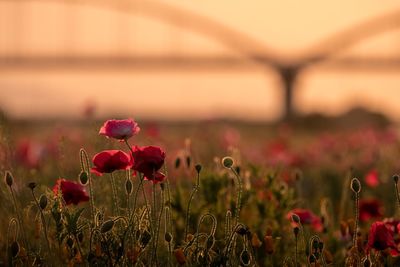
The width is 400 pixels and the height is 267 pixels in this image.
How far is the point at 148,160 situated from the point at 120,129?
15cm

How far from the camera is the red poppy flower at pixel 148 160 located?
8.66ft

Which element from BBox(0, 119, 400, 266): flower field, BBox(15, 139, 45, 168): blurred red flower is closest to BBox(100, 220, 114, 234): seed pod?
BBox(0, 119, 400, 266): flower field

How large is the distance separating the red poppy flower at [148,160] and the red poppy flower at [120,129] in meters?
0.09

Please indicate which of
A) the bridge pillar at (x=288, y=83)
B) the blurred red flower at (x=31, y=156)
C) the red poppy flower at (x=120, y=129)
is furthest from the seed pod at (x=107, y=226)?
the bridge pillar at (x=288, y=83)

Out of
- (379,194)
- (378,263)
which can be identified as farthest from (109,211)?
(379,194)

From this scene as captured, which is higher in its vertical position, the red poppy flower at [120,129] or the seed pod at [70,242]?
the red poppy flower at [120,129]

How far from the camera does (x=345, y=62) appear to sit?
5359cm

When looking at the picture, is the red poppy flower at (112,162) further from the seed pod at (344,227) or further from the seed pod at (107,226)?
the seed pod at (344,227)

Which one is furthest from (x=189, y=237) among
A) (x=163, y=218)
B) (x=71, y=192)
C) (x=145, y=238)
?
(x=163, y=218)

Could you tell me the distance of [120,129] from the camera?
274cm

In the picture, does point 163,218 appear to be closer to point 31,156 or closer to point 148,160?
point 148,160

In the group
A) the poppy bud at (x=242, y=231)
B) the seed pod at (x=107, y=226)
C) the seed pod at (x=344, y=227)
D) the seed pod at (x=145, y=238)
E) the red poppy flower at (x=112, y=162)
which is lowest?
the seed pod at (x=344, y=227)

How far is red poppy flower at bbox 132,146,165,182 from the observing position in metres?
2.64

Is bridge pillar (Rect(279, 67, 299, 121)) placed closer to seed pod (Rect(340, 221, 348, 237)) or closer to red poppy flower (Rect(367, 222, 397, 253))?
seed pod (Rect(340, 221, 348, 237))
